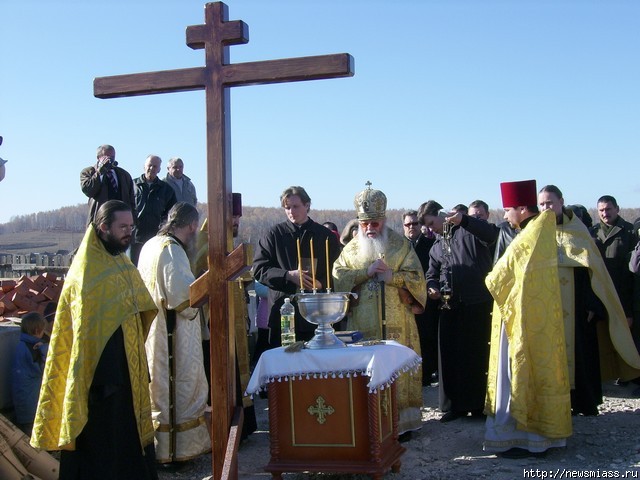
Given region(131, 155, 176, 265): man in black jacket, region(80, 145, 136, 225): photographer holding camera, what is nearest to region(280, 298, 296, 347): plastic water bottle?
region(80, 145, 136, 225): photographer holding camera

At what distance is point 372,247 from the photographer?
22.5 feet

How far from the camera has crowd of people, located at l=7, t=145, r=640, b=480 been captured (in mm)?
4895

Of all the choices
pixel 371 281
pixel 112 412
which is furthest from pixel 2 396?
pixel 371 281

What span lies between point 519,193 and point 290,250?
214 centimetres

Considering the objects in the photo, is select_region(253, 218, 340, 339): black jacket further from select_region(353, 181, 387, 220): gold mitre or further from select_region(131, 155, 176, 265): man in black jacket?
select_region(131, 155, 176, 265): man in black jacket

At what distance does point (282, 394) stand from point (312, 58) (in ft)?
7.54

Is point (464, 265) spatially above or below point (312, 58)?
below

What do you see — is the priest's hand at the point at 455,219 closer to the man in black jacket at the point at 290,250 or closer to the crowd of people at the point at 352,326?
the crowd of people at the point at 352,326

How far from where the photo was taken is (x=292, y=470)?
527 centimetres

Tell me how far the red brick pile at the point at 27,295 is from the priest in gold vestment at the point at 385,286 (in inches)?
142

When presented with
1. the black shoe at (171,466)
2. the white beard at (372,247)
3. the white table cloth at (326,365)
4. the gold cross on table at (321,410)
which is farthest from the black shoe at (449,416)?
the black shoe at (171,466)

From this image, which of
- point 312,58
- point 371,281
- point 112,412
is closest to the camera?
point 312,58

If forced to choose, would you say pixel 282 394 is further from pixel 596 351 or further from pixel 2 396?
pixel 596 351

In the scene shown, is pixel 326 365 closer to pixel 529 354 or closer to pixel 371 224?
pixel 529 354
